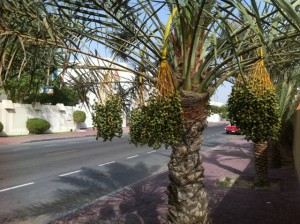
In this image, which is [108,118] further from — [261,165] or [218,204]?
[261,165]

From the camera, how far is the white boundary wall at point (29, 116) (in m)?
33.2

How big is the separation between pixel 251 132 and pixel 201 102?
0.76 m

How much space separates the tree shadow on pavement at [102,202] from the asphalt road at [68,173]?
28mm

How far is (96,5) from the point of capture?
3.95 meters

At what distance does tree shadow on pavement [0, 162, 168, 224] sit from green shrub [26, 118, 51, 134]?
72.1ft

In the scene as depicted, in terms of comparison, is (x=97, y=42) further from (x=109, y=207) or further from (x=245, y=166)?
(x=245, y=166)

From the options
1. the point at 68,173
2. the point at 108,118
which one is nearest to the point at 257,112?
the point at 108,118

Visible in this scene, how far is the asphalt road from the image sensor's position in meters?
10.3

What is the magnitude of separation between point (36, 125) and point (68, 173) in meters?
22.2

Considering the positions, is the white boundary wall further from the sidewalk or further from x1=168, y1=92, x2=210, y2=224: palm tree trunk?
x1=168, y1=92, x2=210, y2=224: palm tree trunk

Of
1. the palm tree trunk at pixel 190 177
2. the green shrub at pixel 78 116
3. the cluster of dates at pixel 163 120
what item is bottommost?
the palm tree trunk at pixel 190 177

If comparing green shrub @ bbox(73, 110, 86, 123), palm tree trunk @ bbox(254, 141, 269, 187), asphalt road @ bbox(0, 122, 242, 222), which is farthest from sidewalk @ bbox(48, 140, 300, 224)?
green shrub @ bbox(73, 110, 86, 123)

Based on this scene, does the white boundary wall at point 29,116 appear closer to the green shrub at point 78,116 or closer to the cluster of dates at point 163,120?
the green shrub at point 78,116

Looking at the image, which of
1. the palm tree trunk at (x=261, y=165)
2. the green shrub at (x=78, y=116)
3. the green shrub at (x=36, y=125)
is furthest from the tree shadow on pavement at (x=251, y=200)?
the green shrub at (x=78, y=116)
